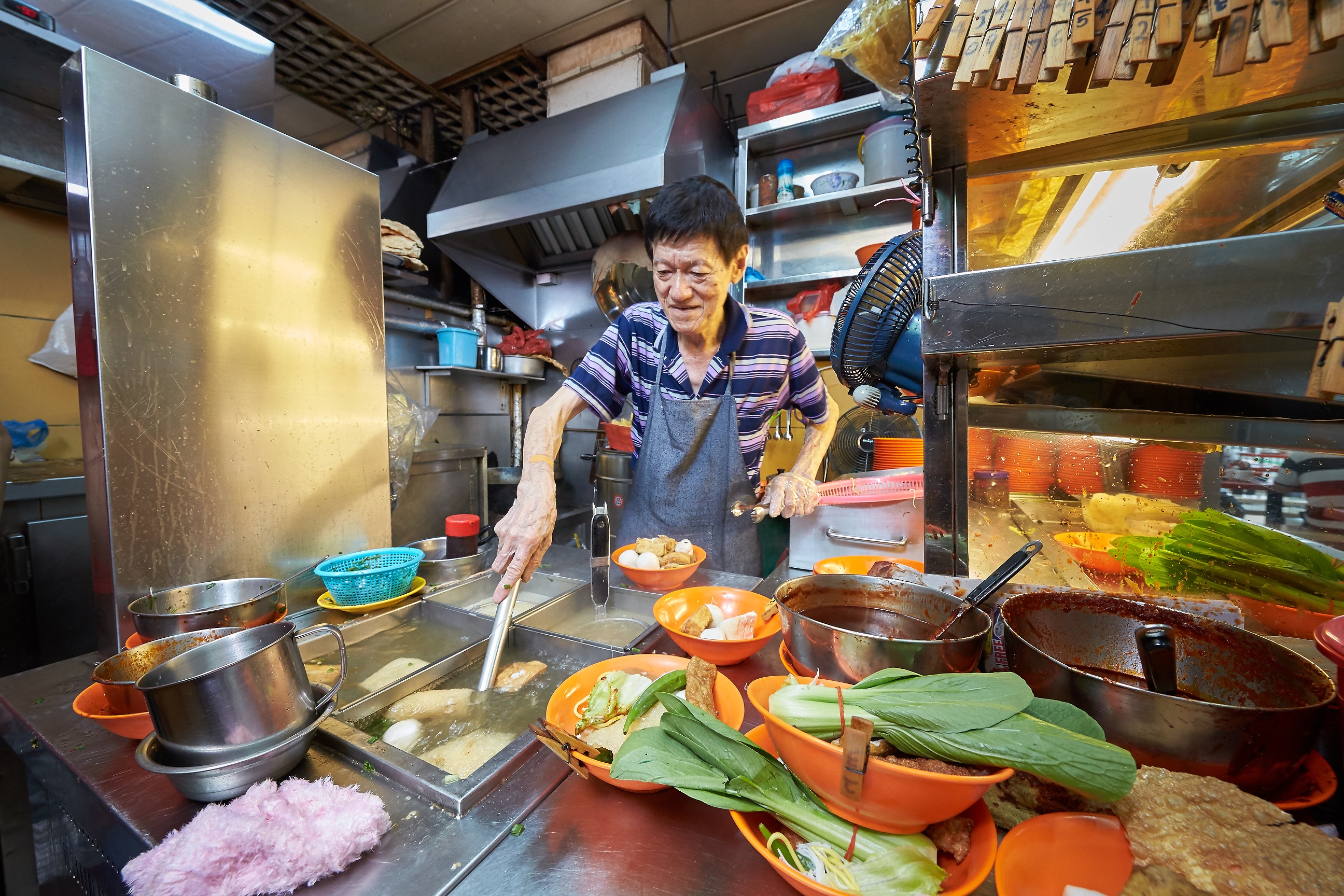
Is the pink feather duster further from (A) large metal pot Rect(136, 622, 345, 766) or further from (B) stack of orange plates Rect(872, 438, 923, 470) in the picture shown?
(B) stack of orange plates Rect(872, 438, 923, 470)

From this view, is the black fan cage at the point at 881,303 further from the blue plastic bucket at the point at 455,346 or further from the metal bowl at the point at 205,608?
the blue plastic bucket at the point at 455,346

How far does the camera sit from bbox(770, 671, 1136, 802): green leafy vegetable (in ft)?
1.81

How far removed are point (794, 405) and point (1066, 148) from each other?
159 centimetres

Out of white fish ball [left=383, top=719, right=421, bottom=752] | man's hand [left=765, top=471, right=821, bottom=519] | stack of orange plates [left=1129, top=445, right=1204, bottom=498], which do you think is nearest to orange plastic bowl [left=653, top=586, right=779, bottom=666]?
man's hand [left=765, top=471, right=821, bottom=519]

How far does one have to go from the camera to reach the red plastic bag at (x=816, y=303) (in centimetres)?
394

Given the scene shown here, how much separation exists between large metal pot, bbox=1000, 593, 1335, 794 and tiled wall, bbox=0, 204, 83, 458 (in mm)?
5109

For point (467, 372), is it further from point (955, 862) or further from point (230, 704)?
point (955, 862)

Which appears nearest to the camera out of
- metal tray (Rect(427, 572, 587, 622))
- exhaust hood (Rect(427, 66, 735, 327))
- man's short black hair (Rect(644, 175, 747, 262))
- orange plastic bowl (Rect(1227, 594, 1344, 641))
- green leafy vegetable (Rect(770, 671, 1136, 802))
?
green leafy vegetable (Rect(770, 671, 1136, 802))

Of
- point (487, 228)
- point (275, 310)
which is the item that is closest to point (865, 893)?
point (275, 310)

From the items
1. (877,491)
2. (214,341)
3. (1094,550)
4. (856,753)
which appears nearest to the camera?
(856,753)

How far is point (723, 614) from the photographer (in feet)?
4.58

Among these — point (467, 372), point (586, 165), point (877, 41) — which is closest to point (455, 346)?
point (467, 372)

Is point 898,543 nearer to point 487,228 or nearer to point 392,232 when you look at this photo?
point 487,228

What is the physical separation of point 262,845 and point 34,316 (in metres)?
4.44
